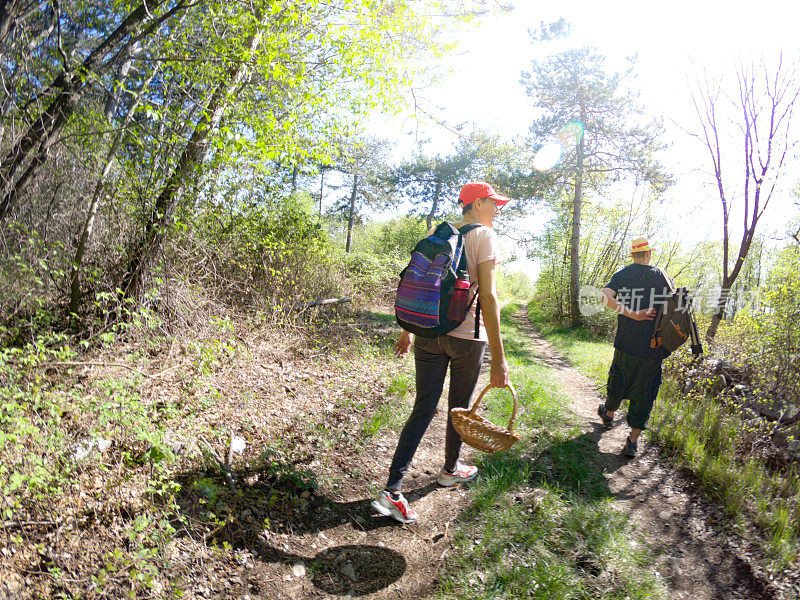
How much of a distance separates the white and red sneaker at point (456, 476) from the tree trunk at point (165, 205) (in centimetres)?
387

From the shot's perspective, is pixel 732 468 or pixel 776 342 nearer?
pixel 732 468

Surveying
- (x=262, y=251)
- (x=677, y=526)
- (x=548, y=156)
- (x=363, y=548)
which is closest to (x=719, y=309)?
(x=677, y=526)

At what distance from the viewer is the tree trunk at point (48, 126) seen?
329 cm

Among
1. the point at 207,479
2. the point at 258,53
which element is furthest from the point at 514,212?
the point at 207,479

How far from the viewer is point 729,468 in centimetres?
384

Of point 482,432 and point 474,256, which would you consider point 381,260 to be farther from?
point 482,432

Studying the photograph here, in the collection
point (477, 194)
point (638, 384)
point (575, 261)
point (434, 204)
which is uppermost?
point (434, 204)

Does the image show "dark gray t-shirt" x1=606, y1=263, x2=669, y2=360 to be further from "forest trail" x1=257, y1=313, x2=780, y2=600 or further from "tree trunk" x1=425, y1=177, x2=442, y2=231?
"tree trunk" x1=425, y1=177, x2=442, y2=231

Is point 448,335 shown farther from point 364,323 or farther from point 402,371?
point 364,323

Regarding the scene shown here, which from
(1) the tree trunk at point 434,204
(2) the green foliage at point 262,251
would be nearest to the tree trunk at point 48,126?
(2) the green foliage at point 262,251

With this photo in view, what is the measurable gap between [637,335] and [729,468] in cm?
144

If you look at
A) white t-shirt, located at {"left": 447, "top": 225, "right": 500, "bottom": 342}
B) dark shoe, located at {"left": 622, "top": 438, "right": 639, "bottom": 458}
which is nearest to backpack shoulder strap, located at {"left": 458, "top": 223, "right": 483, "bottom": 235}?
white t-shirt, located at {"left": 447, "top": 225, "right": 500, "bottom": 342}

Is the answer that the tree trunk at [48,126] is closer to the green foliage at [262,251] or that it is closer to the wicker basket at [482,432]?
the green foliage at [262,251]

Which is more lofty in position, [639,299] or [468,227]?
[468,227]
